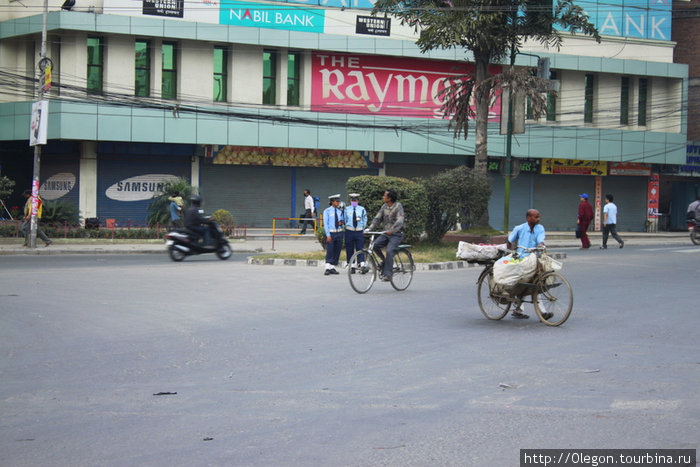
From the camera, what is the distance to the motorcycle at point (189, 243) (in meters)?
21.1

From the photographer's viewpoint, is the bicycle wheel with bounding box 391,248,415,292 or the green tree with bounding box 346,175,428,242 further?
the green tree with bounding box 346,175,428,242

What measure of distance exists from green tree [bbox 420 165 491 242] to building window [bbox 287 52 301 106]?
14181 millimetres

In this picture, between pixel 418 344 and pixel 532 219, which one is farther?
pixel 532 219

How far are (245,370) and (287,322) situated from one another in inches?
121

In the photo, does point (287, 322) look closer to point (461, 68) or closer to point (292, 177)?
point (292, 177)

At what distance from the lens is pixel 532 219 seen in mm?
11062

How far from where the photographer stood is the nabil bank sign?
37344mm

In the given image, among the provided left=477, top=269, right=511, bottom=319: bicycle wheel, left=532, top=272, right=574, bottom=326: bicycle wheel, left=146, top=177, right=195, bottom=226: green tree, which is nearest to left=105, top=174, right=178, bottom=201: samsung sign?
left=146, top=177, right=195, bottom=226: green tree

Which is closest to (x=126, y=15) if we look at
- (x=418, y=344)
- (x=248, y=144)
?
(x=248, y=144)

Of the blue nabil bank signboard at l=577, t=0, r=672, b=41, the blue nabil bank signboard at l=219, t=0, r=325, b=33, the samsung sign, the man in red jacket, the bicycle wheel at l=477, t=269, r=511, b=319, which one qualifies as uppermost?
the blue nabil bank signboard at l=577, t=0, r=672, b=41

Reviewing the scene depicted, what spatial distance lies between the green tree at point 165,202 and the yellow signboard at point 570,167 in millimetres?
20067

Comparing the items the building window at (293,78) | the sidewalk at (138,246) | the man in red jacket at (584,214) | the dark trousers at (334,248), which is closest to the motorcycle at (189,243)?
the sidewalk at (138,246)

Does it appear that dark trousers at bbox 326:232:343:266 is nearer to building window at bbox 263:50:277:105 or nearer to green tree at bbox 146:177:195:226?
green tree at bbox 146:177:195:226

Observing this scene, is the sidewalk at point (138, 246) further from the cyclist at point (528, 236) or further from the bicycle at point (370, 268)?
the cyclist at point (528, 236)
